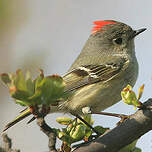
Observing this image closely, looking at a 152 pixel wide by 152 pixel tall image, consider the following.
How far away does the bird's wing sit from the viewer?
316cm

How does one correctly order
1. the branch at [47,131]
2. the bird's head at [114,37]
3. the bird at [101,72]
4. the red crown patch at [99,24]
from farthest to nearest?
the bird's head at [114,37] → the red crown patch at [99,24] → the bird at [101,72] → the branch at [47,131]

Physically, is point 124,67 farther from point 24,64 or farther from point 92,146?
point 92,146

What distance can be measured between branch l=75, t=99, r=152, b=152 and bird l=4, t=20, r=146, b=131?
3.89 ft

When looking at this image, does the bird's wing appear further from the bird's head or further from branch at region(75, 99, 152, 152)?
branch at region(75, 99, 152, 152)

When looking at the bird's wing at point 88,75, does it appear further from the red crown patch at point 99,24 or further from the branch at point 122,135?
the branch at point 122,135

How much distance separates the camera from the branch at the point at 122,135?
1.49 metres

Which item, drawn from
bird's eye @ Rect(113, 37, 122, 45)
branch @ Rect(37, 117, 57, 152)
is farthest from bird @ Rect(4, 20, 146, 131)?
branch @ Rect(37, 117, 57, 152)

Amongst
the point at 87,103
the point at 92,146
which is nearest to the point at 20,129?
the point at 87,103

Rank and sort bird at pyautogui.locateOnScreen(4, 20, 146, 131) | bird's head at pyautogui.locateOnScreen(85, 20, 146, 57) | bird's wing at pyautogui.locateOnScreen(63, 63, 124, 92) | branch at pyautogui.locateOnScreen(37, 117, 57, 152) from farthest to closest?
bird's head at pyautogui.locateOnScreen(85, 20, 146, 57), bird's wing at pyautogui.locateOnScreen(63, 63, 124, 92), bird at pyautogui.locateOnScreen(4, 20, 146, 131), branch at pyautogui.locateOnScreen(37, 117, 57, 152)

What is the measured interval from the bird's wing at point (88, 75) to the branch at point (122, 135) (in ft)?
5.05

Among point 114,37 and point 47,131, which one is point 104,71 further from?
point 47,131

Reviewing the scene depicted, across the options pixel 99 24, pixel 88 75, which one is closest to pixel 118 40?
pixel 99 24

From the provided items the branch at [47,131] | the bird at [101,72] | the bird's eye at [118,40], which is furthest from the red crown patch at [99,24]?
the branch at [47,131]

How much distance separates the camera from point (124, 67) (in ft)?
11.1
